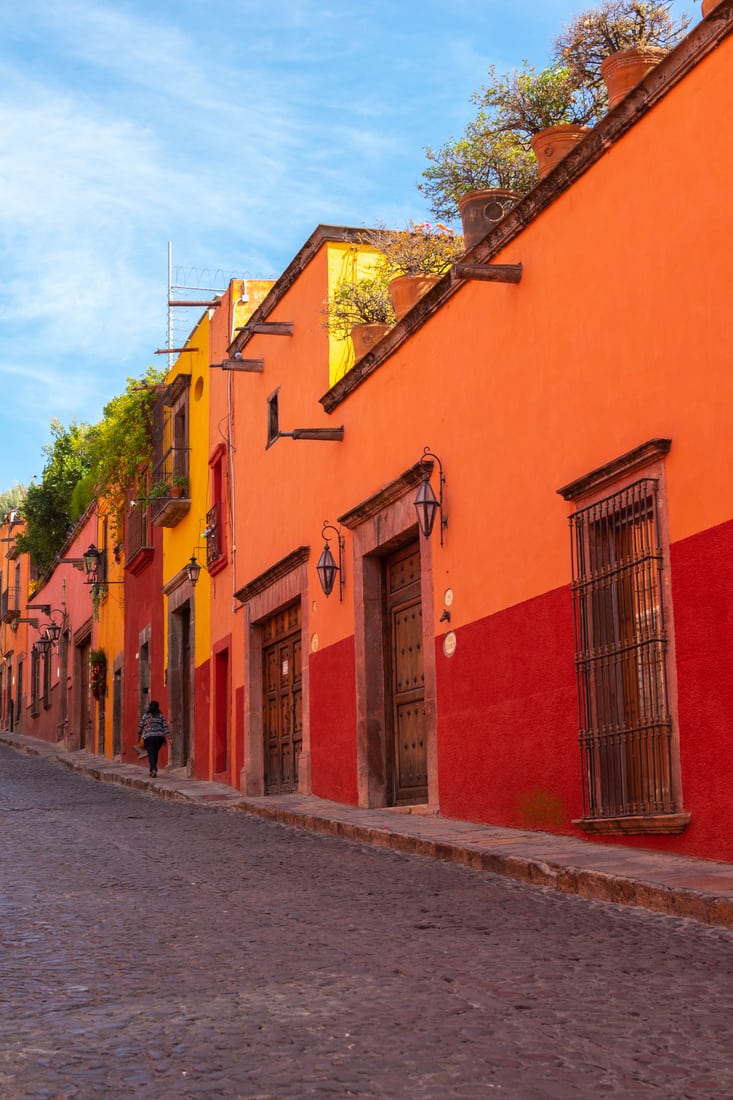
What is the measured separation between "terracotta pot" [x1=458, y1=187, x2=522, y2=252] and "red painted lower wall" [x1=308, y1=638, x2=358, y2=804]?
454cm

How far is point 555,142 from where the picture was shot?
37.6 ft

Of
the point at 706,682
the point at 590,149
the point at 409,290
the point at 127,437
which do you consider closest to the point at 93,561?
the point at 127,437

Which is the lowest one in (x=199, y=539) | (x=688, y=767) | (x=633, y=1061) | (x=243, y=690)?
(x=633, y=1061)

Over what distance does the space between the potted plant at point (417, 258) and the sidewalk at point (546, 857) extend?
508cm

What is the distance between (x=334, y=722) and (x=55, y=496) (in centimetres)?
2716

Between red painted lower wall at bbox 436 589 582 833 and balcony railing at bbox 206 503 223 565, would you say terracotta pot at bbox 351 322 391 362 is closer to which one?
red painted lower wall at bbox 436 589 582 833

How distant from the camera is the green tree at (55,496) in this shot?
40.1m

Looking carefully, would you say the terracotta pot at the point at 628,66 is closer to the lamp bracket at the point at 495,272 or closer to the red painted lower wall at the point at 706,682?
the lamp bracket at the point at 495,272

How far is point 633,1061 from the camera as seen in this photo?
4.04m

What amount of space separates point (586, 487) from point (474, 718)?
2.80 meters

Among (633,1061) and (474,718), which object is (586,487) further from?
(633,1061)

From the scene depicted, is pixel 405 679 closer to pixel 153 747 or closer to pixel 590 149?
pixel 590 149

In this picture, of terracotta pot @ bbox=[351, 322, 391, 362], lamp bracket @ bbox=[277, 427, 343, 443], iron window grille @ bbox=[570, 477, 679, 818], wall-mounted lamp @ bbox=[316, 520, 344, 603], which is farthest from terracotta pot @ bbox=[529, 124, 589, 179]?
wall-mounted lamp @ bbox=[316, 520, 344, 603]

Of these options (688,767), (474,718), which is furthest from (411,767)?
(688,767)
